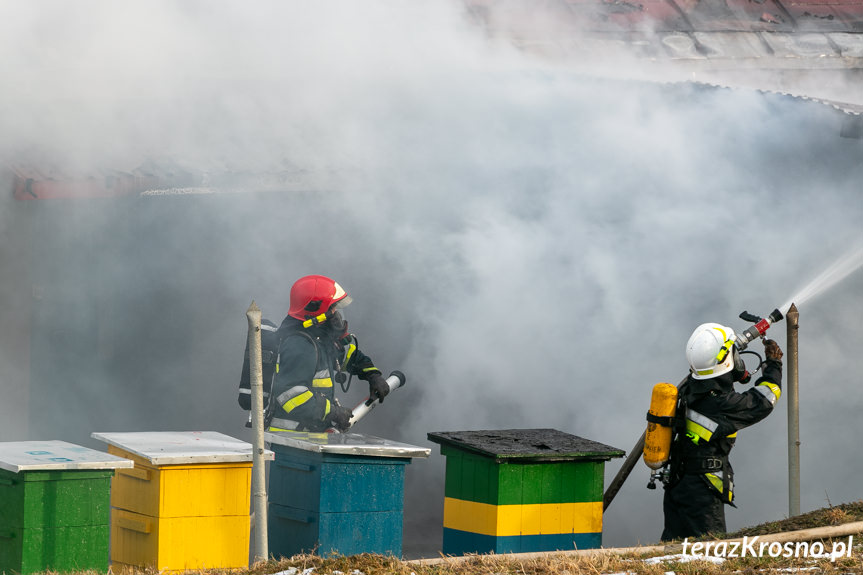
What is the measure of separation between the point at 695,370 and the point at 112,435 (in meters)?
3.25

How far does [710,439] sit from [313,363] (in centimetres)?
228

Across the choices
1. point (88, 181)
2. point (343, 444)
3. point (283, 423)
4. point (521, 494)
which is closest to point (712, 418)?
point (521, 494)

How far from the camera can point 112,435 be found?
6207 millimetres

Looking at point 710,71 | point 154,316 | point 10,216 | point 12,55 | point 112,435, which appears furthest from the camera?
point 154,316

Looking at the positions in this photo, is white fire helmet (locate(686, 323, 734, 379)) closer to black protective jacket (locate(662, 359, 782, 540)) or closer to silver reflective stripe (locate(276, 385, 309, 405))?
black protective jacket (locate(662, 359, 782, 540))

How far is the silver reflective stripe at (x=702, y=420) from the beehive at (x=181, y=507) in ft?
7.96

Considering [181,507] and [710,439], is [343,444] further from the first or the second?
[710,439]

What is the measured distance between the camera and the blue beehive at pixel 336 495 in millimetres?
5871

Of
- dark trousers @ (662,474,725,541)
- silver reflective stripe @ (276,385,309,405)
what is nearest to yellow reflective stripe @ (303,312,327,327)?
silver reflective stripe @ (276,385,309,405)

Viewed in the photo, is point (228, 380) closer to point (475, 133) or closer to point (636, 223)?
point (475, 133)

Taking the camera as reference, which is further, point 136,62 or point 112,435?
point 136,62

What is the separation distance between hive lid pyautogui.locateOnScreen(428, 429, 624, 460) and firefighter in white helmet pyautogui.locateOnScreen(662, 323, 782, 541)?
424 mm

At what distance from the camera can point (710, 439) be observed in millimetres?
6387

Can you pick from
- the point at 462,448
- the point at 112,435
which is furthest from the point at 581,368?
the point at 112,435
